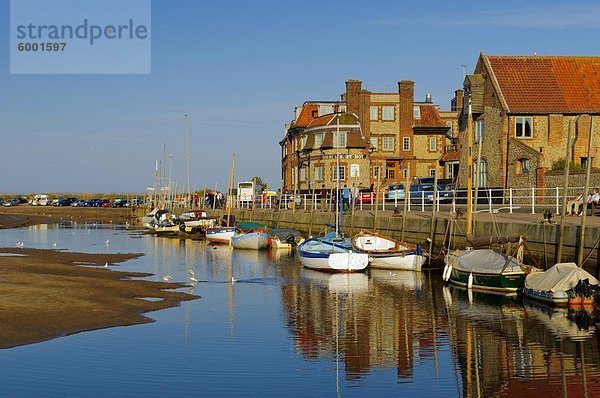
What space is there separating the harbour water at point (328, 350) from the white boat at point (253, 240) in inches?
969

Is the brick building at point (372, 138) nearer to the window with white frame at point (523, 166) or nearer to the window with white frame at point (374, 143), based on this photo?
the window with white frame at point (374, 143)

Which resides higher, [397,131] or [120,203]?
[397,131]

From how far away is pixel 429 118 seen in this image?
318ft

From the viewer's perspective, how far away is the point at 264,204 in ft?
295

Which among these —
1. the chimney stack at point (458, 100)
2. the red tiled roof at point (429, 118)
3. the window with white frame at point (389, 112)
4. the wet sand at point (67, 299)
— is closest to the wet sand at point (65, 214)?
the window with white frame at point (389, 112)

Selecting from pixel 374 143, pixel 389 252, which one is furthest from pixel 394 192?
pixel 389 252

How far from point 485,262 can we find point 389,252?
30.3ft

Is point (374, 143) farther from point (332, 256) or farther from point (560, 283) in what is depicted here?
point (560, 283)

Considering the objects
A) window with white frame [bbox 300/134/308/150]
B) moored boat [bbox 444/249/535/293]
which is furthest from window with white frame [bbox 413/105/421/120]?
moored boat [bbox 444/249/535/293]

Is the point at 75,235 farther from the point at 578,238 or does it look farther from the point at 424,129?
the point at 578,238

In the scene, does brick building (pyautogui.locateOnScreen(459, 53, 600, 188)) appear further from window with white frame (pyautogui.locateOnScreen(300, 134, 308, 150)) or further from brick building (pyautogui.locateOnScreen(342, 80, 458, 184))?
window with white frame (pyautogui.locateOnScreen(300, 134, 308, 150))

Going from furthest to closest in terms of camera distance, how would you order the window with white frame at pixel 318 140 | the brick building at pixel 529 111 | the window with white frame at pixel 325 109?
the window with white frame at pixel 325 109 → the window with white frame at pixel 318 140 → the brick building at pixel 529 111

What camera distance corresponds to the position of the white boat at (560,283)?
29.2 meters

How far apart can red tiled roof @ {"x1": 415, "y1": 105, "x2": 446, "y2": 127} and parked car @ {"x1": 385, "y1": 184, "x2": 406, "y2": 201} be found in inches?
748
